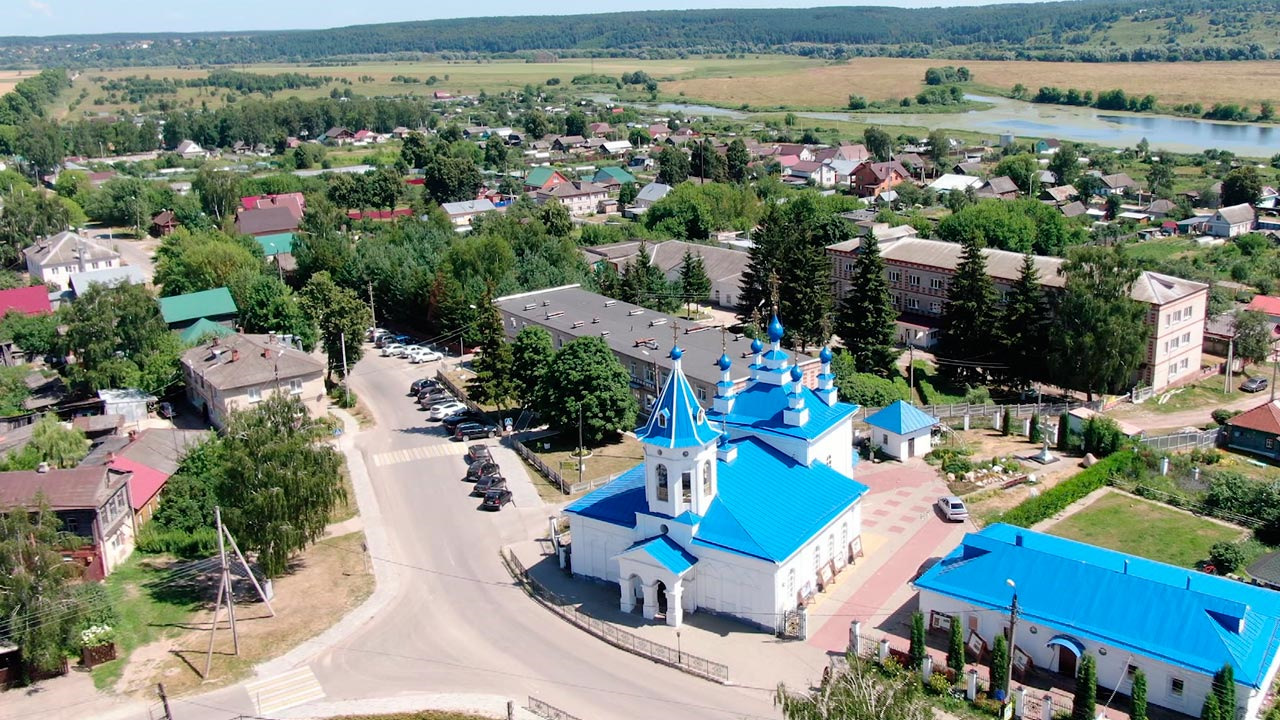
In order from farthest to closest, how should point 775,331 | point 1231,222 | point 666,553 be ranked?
point 1231,222 → point 775,331 → point 666,553

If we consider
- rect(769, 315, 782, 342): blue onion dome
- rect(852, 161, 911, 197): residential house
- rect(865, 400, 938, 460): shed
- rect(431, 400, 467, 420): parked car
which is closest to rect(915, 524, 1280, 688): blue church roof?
rect(769, 315, 782, 342): blue onion dome

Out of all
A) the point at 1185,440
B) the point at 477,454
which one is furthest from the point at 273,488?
the point at 1185,440

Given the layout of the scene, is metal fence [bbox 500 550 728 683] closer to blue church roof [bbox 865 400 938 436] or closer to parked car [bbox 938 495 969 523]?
parked car [bbox 938 495 969 523]

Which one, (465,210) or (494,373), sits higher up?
(465,210)

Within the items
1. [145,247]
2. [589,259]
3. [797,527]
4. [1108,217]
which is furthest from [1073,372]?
[145,247]

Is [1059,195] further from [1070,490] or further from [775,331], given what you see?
[775,331]

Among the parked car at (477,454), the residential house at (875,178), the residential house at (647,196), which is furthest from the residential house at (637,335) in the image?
the residential house at (875,178)

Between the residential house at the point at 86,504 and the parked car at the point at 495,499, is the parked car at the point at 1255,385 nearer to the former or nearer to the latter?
the parked car at the point at 495,499
